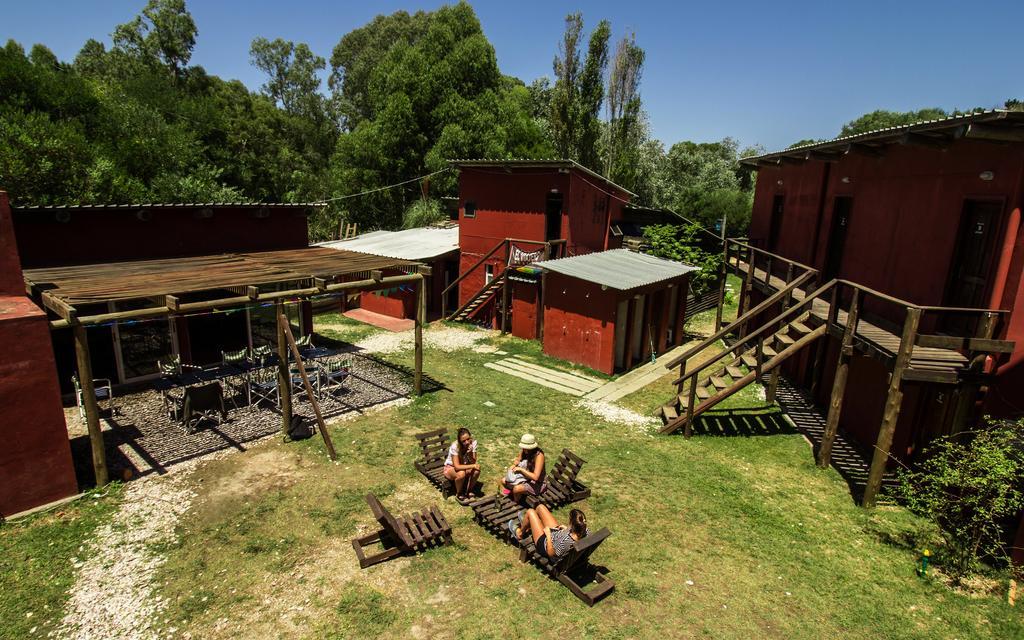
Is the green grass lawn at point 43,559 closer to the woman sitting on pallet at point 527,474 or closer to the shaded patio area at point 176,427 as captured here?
the shaded patio area at point 176,427

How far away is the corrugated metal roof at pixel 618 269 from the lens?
50.9ft

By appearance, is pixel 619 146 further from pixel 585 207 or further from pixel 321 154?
pixel 321 154

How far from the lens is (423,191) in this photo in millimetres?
33312

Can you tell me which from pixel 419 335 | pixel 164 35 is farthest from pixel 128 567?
pixel 164 35

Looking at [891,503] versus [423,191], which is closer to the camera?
[891,503]

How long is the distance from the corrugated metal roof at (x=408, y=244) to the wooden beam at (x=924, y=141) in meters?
16.1

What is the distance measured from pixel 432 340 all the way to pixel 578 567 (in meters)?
12.8

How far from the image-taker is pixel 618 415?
13.1m

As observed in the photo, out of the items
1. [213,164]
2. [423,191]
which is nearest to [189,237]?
[423,191]

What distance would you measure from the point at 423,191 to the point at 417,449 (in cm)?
2539

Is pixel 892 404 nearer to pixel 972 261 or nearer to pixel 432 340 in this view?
pixel 972 261

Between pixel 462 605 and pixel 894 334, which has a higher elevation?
pixel 894 334

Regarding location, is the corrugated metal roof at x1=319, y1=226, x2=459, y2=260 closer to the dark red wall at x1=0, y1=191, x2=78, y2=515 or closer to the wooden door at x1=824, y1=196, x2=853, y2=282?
the dark red wall at x1=0, y1=191, x2=78, y2=515

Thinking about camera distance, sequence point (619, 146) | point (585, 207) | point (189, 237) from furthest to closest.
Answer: point (619, 146) → point (585, 207) → point (189, 237)
